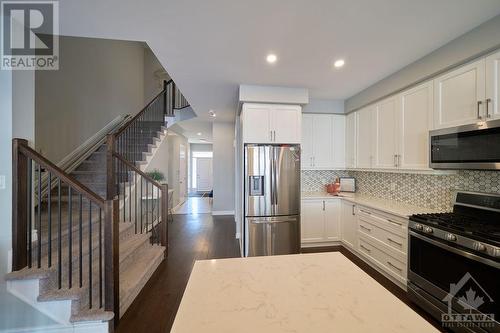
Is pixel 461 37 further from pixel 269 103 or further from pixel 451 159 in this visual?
pixel 269 103

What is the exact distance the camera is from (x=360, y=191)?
3.85 m

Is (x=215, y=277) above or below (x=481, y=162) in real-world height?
below

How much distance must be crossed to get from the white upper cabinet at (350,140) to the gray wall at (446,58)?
60 centimetres

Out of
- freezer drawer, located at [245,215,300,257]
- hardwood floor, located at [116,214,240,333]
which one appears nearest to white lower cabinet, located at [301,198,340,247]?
freezer drawer, located at [245,215,300,257]

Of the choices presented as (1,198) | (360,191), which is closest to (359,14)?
(360,191)

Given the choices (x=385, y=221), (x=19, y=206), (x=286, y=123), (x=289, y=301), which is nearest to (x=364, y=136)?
(x=286, y=123)

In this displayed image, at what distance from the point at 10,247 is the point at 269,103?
319 centimetres

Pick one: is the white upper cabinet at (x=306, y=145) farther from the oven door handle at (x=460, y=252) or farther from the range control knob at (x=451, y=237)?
the range control knob at (x=451, y=237)

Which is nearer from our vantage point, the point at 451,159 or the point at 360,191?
the point at 451,159

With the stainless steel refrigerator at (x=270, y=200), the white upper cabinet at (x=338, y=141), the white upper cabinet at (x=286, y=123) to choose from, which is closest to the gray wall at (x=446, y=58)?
the white upper cabinet at (x=338, y=141)

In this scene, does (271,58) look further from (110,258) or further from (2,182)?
(2,182)

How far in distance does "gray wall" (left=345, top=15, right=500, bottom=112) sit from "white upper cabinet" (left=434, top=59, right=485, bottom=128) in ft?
0.32

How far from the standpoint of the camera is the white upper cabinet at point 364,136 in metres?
3.24

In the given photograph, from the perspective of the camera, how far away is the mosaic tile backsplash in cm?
212
